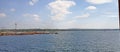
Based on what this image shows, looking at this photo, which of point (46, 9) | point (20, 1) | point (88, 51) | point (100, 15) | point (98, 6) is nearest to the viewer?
point (88, 51)

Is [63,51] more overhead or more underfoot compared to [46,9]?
more underfoot

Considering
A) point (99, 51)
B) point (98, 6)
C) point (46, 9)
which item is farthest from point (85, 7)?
point (99, 51)

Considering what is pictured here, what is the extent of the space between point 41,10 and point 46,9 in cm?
124

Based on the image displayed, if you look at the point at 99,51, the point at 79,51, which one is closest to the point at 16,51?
the point at 79,51

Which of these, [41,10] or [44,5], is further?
[41,10]

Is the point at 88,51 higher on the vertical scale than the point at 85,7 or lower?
lower

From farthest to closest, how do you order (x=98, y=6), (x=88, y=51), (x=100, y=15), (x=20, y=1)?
(x=98, y=6) < (x=100, y=15) < (x=20, y=1) < (x=88, y=51)

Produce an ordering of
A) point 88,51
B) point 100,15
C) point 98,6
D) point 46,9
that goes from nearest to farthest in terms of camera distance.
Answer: point 88,51
point 46,9
point 100,15
point 98,6

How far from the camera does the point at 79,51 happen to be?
756 centimetres

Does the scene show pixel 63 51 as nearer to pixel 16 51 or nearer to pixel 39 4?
pixel 16 51

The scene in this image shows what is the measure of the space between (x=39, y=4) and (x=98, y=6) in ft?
20.5

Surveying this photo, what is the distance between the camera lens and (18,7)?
15.6 metres

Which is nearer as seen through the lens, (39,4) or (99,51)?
(99,51)

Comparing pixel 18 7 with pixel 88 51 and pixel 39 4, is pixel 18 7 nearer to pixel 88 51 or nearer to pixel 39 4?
pixel 39 4
